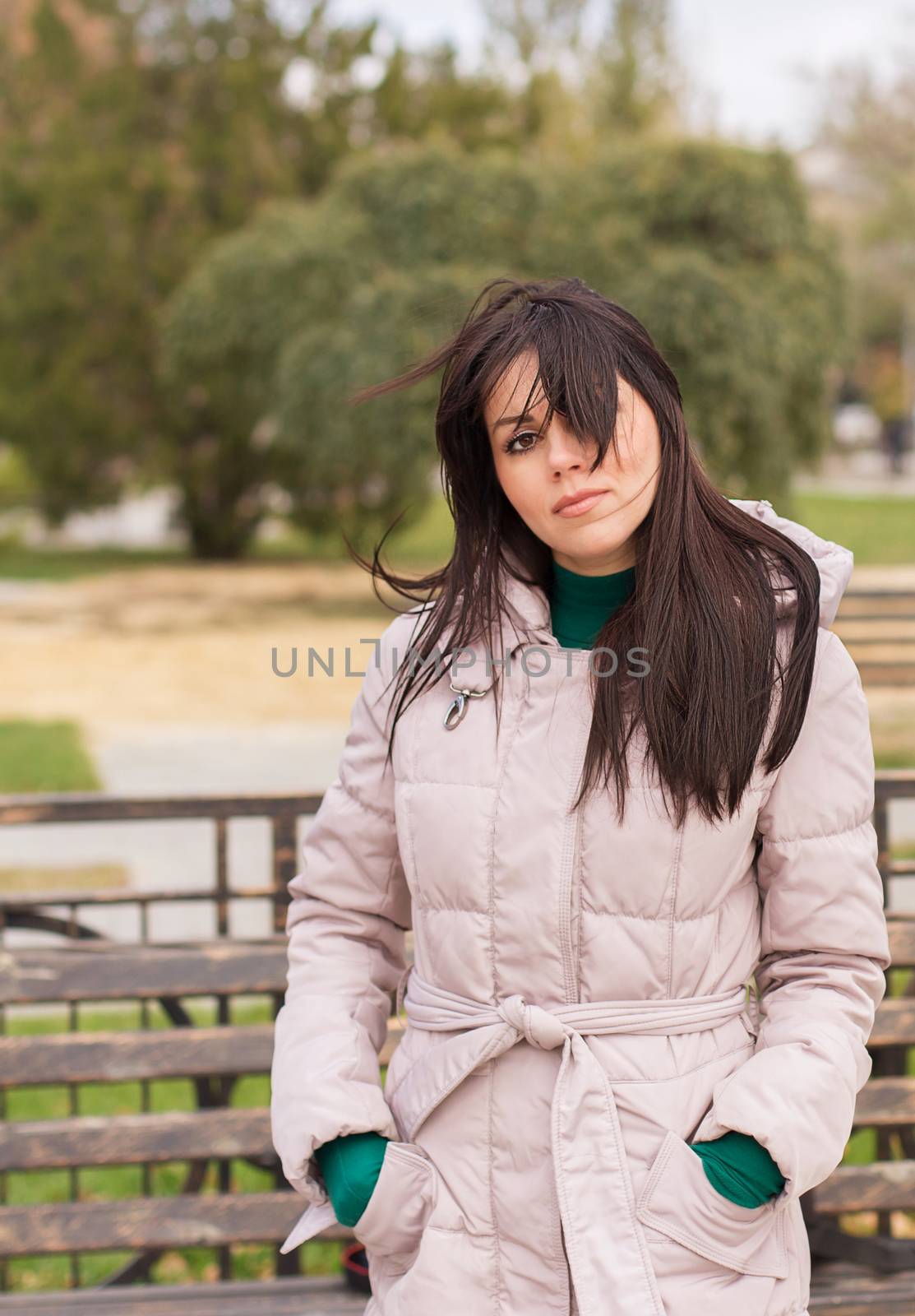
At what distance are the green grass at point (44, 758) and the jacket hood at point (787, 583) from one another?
7.25m

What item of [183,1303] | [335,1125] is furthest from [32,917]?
[335,1125]

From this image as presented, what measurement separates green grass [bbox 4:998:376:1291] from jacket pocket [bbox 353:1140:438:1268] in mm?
1249

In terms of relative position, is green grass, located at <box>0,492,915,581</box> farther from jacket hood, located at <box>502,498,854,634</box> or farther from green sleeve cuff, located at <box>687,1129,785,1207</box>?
green sleeve cuff, located at <box>687,1129,785,1207</box>

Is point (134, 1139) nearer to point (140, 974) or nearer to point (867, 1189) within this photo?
point (140, 974)

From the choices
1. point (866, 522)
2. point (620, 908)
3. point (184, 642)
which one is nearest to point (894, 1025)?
point (620, 908)

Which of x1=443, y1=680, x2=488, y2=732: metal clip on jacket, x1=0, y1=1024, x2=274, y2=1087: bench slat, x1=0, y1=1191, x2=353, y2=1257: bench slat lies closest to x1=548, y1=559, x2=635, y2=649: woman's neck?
x1=443, y1=680, x2=488, y2=732: metal clip on jacket

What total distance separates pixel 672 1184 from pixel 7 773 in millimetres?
8317

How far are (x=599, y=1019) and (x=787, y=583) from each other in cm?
58

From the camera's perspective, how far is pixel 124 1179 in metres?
4.14

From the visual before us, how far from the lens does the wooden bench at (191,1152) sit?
2.57m

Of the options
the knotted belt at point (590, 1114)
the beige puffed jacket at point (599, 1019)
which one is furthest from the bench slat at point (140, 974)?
the knotted belt at point (590, 1114)

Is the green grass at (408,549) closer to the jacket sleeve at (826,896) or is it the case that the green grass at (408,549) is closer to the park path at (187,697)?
the park path at (187,697)

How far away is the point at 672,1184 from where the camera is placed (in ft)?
5.56

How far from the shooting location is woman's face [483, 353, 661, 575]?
1.75 metres
